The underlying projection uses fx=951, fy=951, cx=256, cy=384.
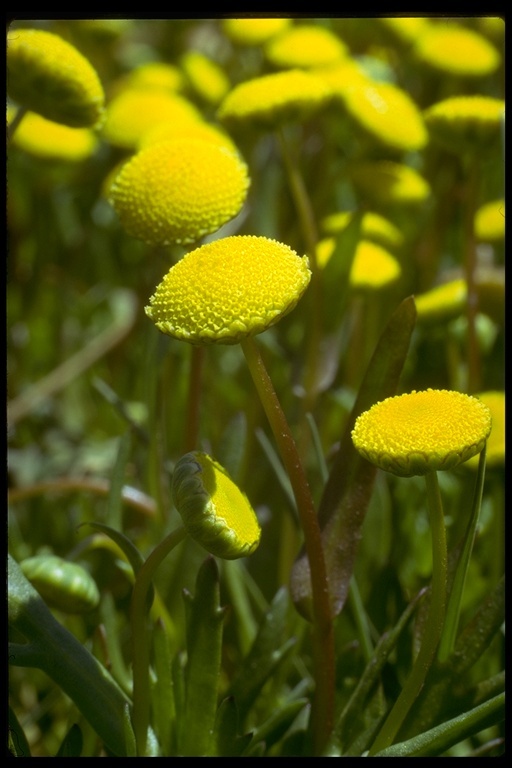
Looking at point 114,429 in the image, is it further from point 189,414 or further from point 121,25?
point 121,25

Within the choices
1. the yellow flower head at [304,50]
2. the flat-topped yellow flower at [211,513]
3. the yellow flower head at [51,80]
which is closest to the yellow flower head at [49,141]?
the yellow flower head at [304,50]

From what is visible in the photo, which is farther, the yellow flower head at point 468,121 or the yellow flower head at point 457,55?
the yellow flower head at point 457,55

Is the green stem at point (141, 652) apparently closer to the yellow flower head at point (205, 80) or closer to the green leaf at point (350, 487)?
the green leaf at point (350, 487)

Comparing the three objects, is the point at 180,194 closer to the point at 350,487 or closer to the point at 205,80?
the point at 350,487

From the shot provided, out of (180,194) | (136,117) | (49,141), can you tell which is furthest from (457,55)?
(180,194)

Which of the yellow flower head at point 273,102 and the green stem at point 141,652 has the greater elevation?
the yellow flower head at point 273,102

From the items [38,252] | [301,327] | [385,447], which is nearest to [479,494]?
[385,447]

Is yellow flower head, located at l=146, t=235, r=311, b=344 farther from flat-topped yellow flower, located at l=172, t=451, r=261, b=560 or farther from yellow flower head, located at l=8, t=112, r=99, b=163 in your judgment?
yellow flower head, located at l=8, t=112, r=99, b=163

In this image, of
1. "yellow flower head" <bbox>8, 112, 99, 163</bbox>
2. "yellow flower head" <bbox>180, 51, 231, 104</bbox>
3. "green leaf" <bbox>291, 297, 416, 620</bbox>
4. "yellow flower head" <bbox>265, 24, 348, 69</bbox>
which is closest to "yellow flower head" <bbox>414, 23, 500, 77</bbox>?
"yellow flower head" <bbox>265, 24, 348, 69</bbox>
